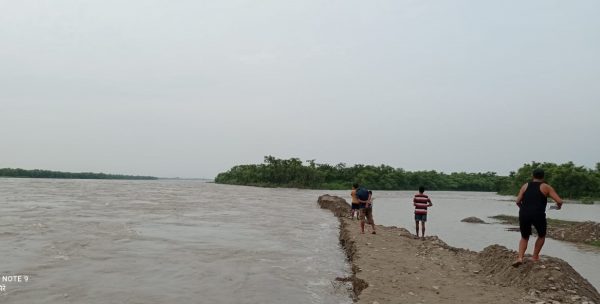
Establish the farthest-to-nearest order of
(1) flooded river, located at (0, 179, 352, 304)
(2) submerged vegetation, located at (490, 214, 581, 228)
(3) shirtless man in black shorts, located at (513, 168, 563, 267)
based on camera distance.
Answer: (2) submerged vegetation, located at (490, 214, 581, 228)
(3) shirtless man in black shorts, located at (513, 168, 563, 267)
(1) flooded river, located at (0, 179, 352, 304)

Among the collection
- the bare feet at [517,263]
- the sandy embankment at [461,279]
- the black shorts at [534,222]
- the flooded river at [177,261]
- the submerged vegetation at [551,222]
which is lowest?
the submerged vegetation at [551,222]

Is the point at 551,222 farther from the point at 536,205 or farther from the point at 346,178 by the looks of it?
the point at 346,178

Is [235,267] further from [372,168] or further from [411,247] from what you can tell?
[372,168]

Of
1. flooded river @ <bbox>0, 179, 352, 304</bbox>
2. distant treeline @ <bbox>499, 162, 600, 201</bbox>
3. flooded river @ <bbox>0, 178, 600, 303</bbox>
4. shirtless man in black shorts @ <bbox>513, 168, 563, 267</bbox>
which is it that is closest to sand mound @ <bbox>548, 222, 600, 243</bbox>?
flooded river @ <bbox>0, 178, 600, 303</bbox>

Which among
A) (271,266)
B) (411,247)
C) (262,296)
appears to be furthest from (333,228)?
(262,296)

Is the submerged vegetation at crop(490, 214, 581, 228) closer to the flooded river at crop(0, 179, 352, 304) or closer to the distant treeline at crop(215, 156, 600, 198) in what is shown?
the flooded river at crop(0, 179, 352, 304)

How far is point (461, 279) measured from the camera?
33.4 feet

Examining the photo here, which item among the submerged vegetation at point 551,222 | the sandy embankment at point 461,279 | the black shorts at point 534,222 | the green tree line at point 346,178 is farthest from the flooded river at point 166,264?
the green tree line at point 346,178

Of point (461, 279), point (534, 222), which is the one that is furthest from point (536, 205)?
point (461, 279)

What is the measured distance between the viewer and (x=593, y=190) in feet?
275

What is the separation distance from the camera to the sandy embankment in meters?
8.38

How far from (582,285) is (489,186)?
16819 cm

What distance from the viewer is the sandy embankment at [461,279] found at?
8383 mm

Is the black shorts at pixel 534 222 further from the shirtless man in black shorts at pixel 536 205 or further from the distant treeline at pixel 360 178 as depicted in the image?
the distant treeline at pixel 360 178
